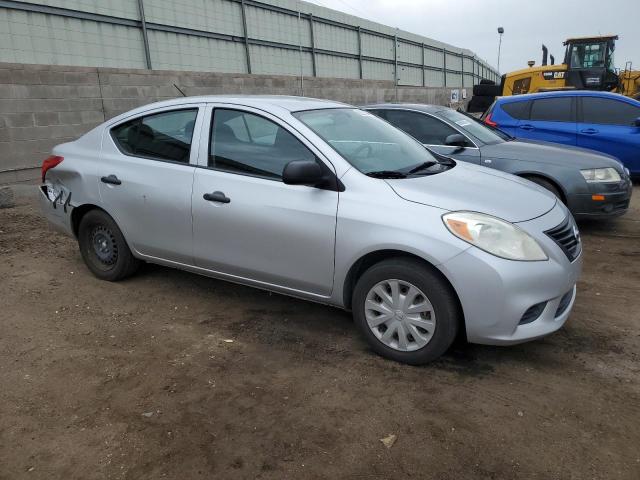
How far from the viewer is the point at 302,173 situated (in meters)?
3.33

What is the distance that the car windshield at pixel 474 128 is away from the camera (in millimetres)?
6746

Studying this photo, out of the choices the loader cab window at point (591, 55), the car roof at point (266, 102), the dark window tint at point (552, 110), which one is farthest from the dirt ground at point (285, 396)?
the loader cab window at point (591, 55)

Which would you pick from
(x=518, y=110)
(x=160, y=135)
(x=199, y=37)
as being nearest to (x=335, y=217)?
(x=160, y=135)

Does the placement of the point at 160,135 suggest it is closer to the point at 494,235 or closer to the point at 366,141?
the point at 366,141

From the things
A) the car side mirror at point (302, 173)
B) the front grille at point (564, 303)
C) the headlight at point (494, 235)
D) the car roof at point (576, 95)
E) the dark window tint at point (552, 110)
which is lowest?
the front grille at point (564, 303)

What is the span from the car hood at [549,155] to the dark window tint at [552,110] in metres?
2.17

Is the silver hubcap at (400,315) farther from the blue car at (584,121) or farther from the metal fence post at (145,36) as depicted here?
the metal fence post at (145,36)

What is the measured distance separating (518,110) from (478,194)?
613cm

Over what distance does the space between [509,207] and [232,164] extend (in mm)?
1962

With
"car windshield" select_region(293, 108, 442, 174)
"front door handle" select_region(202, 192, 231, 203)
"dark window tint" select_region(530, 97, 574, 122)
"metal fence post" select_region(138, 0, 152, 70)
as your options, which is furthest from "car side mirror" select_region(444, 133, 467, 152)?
"metal fence post" select_region(138, 0, 152, 70)

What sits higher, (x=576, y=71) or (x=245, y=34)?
(x=245, y=34)

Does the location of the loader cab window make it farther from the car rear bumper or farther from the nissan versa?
the car rear bumper

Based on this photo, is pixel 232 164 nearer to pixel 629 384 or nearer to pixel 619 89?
pixel 629 384

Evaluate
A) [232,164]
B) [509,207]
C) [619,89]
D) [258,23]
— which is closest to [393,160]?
[509,207]
